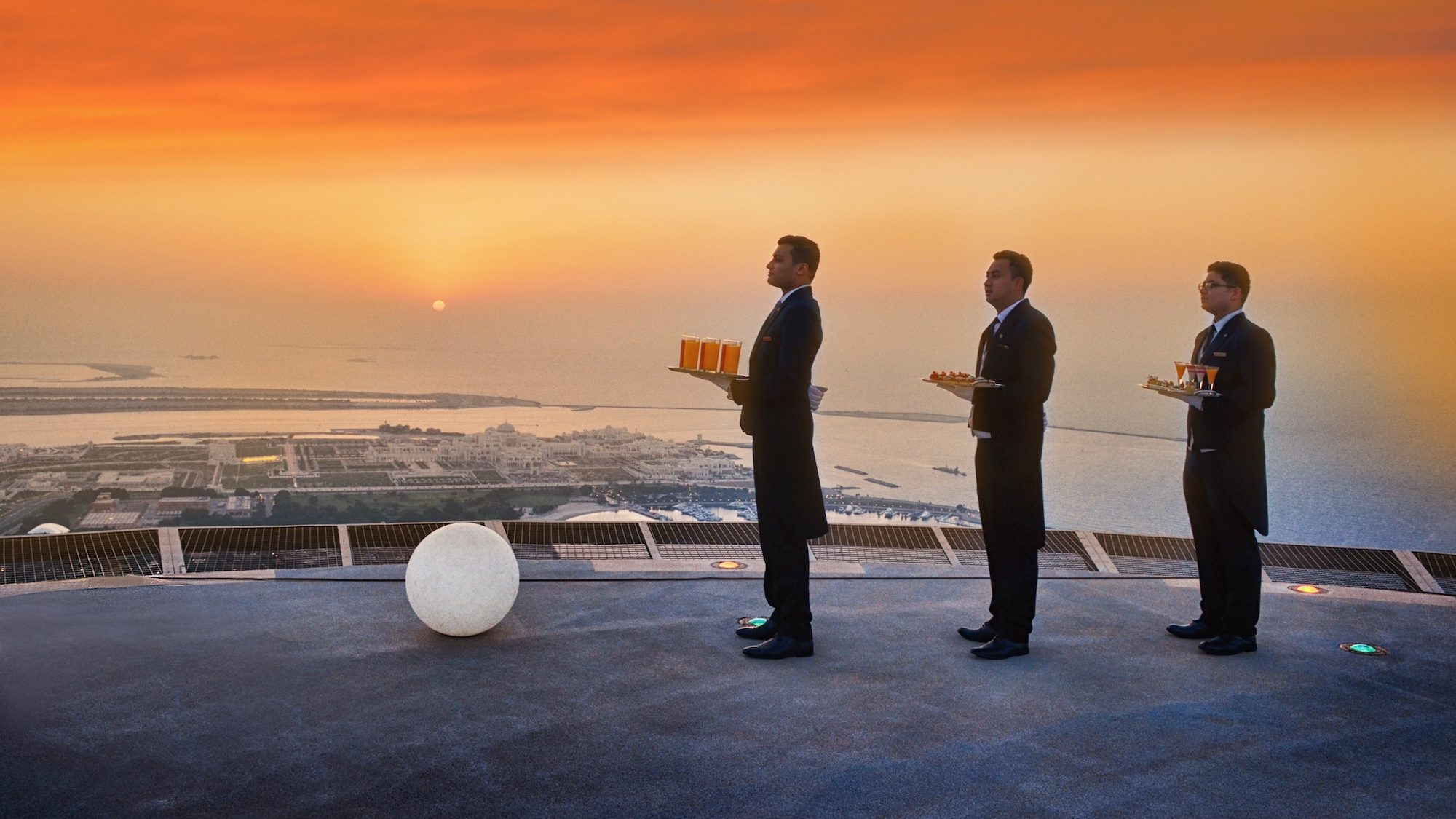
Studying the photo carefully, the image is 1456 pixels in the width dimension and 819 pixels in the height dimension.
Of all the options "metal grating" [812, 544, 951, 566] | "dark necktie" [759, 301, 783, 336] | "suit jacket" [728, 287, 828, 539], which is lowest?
"metal grating" [812, 544, 951, 566]

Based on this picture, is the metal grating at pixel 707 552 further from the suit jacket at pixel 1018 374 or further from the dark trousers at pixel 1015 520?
the suit jacket at pixel 1018 374

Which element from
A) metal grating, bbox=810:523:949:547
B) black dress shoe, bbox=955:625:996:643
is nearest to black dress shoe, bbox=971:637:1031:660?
black dress shoe, bbox=955:625:996:643

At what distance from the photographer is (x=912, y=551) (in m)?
5.88

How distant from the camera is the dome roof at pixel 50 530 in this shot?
5352 mm

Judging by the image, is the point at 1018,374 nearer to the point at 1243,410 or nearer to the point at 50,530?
the point at 1243,410

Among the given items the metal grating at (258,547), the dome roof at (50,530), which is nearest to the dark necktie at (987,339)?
the metal grating at (258,547)

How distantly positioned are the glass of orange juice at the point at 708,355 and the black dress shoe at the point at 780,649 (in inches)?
40.5

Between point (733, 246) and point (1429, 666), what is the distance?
5140 mm

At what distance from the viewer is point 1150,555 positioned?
19.4ft

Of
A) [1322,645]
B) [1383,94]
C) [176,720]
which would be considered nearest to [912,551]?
[1322,645]

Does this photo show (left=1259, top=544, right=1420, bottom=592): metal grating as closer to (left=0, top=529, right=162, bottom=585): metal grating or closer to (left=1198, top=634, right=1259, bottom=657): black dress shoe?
(left=1198, top=634, right=1259, bottom=657): black dress shoe

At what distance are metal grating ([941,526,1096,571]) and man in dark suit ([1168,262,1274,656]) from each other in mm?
1238

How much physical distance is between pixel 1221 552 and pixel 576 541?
10.2 feet

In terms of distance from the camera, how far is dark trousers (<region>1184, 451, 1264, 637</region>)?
14.2ft
